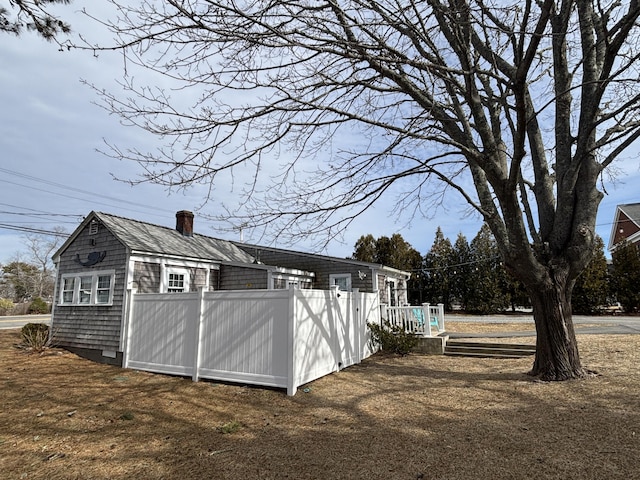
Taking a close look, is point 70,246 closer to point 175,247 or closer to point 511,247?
point 175,247

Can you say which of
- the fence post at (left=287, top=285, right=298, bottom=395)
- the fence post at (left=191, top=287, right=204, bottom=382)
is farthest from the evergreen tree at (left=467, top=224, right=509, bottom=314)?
the fence post at (left=191, top=287, right=204, bottom=382)

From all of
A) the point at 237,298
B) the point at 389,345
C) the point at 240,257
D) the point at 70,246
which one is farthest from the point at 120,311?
the point at 389,345

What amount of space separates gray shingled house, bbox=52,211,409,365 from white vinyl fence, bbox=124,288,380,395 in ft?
4.77

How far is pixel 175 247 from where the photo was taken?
1218cm

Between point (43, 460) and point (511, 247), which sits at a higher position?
point (511, 247)

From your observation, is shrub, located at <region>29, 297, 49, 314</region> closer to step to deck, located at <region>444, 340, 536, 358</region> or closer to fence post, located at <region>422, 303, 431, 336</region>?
fence post, located at <region>422, 303, 431, 336</region>

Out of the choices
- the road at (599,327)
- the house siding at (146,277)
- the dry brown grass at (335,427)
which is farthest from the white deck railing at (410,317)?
the house siding at (146,277)

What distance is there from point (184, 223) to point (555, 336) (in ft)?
41.3

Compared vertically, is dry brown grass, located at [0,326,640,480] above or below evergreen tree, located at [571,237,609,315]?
below

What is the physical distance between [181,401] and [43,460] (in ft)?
7.28

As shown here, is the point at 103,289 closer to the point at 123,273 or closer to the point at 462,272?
the point at 123,273

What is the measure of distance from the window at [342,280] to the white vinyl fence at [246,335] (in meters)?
6.41

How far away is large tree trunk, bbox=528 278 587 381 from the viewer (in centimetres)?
636

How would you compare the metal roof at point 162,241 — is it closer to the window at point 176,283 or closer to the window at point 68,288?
the window at point 176,283
